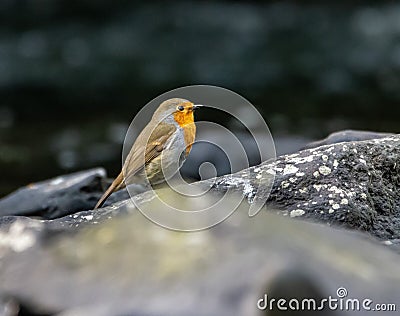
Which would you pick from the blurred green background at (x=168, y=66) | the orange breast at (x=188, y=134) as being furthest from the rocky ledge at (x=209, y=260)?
the blurred green background at (x=168, y=66)

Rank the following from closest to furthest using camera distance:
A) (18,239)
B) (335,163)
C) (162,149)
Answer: (18,239) → (335,163) → (162,149)

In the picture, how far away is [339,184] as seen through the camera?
14.1 feet

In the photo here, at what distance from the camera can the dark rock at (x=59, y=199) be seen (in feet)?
19.8

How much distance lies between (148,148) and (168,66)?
8735 millimetres

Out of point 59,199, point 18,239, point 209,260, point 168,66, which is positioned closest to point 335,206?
point 209,260

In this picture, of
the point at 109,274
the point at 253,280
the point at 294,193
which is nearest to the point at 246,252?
the point at 253,280

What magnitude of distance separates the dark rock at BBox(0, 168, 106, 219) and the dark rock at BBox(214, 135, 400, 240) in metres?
1.75

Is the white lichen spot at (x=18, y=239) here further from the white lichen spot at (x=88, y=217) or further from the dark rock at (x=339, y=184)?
the dark rock at (x=339, y=184)

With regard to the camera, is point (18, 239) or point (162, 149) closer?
point (18, 239)

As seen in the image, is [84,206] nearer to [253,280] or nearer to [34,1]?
[253,280]

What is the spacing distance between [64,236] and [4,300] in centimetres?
40

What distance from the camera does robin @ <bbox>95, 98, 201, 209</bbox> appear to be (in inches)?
219

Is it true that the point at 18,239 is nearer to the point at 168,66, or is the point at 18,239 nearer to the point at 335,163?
the point at 335,163

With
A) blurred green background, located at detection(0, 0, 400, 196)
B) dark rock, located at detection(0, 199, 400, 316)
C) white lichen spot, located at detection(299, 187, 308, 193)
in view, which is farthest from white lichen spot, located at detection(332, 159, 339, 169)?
blurred green background, located at detection(0, 0, 400, 196)
